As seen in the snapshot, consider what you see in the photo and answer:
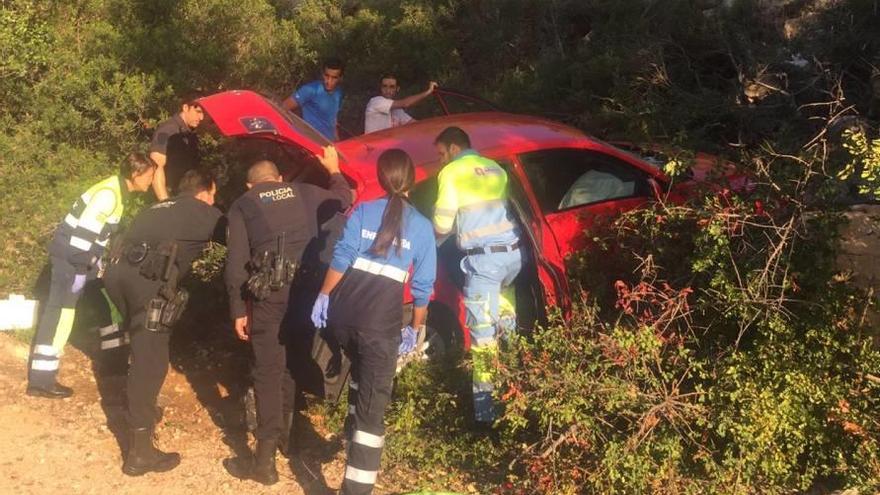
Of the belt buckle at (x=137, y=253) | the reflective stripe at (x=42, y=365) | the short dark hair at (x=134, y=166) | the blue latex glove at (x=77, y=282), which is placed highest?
the short dark hair at (x=134, y=166)

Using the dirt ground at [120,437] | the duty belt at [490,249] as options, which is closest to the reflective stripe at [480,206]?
the duty belt at [490,249]

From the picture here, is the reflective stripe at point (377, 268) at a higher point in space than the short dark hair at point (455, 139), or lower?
lower

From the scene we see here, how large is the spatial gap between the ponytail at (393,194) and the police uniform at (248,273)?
75 cm

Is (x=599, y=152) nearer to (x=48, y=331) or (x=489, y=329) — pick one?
(x=489, y=329)

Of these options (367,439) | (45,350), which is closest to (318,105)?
(45,350)

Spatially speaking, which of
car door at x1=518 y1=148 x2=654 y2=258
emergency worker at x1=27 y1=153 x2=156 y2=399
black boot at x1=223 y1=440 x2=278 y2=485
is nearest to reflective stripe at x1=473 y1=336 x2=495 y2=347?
car door at x1=518 y1=148 x2=654 y2=258

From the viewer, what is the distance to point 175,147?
22.0 feet

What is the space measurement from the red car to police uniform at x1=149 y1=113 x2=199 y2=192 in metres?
1.22

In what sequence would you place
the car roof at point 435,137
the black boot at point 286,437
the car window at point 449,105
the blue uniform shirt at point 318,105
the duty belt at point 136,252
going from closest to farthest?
1. the duty belt at point 136,252
2. the black boot at point 286,437
3. the car roof at point 435,137
4. the car window at point 449,105
5. the blue uniform shirt at point 318,105

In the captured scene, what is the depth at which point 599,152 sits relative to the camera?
5906mm

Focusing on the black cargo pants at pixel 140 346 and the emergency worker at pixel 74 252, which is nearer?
the black cargo pants at pixel 140 346

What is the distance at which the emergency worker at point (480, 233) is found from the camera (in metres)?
5.09

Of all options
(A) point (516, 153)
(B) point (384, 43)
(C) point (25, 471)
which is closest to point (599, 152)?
(A) point (516, 153)

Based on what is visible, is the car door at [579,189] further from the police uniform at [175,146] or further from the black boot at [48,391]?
the black boot at [48,391]
